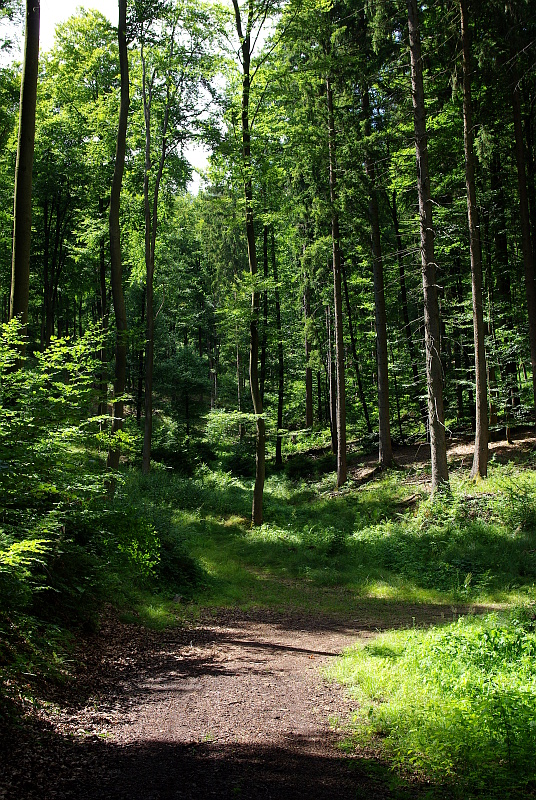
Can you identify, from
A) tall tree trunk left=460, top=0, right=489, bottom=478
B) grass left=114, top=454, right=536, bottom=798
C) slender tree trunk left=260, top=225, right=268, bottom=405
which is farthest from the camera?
slender tree trunk left=260, top=225, right=268, bottom=405

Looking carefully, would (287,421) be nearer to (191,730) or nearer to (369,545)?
(369,545)

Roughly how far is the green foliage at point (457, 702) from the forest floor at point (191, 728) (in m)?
0.26

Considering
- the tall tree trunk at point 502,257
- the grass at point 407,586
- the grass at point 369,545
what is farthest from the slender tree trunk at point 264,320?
the tall tree trunk at point 502,257

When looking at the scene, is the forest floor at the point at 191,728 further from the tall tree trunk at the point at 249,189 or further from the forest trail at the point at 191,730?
the tall tree trunk at the point at 249,189

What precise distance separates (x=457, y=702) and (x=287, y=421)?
28510mm

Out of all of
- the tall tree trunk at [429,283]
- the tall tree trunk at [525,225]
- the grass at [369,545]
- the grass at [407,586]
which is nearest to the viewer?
the grass at [407,586]

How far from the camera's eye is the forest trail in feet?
11.5

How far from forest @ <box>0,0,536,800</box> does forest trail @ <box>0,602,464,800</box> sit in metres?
0.04

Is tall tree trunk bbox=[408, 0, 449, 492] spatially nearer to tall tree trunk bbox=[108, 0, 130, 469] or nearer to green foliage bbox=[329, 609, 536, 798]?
tall tree trunk bbox=[108, 0, 130, 469]

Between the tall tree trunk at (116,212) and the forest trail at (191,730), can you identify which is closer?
the forest trail at (191,730)

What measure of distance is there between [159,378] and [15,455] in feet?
79.4

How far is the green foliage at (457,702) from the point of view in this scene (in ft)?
11.9

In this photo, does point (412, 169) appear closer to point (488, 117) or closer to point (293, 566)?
point (488, 117)

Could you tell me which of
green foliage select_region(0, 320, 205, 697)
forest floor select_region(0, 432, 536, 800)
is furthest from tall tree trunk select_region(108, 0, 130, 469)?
forest floor select_region(0, 432, 536, 800)
